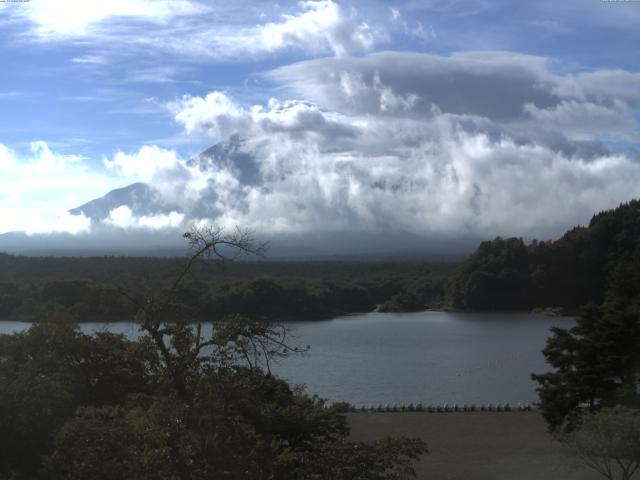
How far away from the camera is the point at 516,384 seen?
24.0 meters

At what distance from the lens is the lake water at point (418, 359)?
2222cm

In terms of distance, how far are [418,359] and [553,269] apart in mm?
22144

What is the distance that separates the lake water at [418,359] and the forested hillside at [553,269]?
4624mm

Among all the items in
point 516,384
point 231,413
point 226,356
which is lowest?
point 516,384

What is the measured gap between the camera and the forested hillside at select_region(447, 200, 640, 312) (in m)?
47.4

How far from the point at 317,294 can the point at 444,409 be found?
904 inches

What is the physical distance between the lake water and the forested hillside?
182 inches

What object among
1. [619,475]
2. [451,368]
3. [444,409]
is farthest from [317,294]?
[619,475]

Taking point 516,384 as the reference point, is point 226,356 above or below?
above

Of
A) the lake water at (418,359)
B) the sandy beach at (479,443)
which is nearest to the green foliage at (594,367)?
the sandy beach at (479,443)

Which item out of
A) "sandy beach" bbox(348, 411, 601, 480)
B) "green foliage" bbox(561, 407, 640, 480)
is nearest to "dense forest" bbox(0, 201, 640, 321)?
"sandy beach" bbox(348, 411, 601, 480)

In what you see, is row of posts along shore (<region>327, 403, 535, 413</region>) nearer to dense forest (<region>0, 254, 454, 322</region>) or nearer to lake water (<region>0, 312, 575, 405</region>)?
lake water (<region>0, 312, 575, 405</region>)

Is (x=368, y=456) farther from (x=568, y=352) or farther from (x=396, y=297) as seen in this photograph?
(x=396, y=297)

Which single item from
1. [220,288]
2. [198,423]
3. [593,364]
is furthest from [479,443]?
[198,423]
